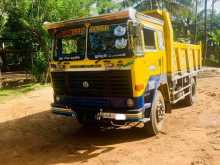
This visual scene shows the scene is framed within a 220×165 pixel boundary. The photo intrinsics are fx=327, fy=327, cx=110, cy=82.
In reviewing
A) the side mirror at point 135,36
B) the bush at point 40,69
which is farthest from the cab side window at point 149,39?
the bush at point 40,69

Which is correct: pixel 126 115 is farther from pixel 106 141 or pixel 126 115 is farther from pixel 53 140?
pixel 53 140

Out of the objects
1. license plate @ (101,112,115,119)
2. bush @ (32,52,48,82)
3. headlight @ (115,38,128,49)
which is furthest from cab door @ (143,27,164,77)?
bush @ (32,52,48,82)

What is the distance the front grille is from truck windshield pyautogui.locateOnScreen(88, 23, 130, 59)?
401 mm

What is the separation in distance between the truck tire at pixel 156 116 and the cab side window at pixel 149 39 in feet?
3.93

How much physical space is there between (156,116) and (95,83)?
1.80 metres

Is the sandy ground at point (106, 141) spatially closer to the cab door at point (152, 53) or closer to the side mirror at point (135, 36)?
the cab door at point (152, 53)

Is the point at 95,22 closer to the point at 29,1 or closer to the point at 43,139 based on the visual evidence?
the point at 43,139

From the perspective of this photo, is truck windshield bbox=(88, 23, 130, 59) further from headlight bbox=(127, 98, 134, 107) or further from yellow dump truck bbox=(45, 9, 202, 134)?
headlight bbox=(127, 98, 134, 107)

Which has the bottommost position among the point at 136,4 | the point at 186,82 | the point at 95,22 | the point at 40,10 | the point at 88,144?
the point at 88,144

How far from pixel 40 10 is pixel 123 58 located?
13185mm

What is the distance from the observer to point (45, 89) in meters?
16.3

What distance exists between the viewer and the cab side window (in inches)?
292

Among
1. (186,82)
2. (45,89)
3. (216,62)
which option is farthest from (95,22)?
(216,62)

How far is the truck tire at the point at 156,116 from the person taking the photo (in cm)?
761
